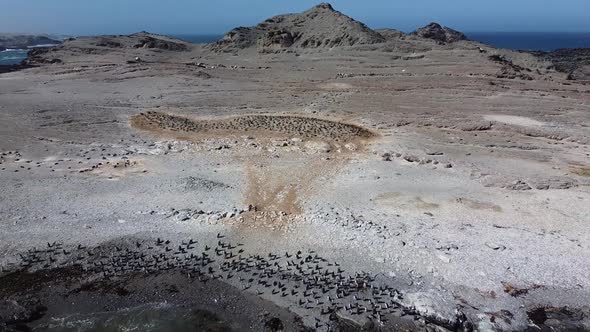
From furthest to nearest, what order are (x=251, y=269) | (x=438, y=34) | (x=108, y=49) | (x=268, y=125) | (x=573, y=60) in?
(x=438, y=34) < (x=573, y=60) < (x=108, y=49) < (x=268, y=125) < (x=251, y=269)

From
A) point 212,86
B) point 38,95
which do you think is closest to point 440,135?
point 212,86

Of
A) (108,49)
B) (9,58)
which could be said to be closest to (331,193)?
(108,49)

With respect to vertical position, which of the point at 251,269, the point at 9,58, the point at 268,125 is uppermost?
the point at 268,125

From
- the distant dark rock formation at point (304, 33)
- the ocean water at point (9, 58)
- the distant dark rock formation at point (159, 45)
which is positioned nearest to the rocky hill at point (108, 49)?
the distant dark rock formation at point (159, 45)

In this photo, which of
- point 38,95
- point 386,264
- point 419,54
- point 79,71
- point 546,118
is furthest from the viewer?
point 79,71

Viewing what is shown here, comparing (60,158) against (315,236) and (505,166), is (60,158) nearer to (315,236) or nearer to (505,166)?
(315,236)

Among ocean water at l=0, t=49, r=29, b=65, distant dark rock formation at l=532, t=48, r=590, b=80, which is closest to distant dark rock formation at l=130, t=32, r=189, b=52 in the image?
ocean water at l=0, t=49, r=29, b=65

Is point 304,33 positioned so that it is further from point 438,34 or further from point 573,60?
point 573,60
